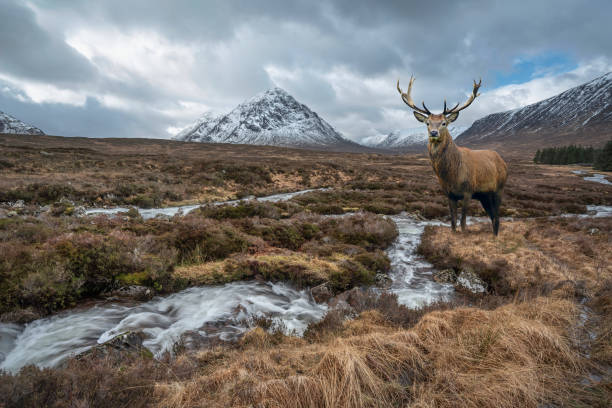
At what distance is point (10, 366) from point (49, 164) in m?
30.8

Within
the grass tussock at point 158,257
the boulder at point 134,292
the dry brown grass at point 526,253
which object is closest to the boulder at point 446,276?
the dry brown grass at point 526,253

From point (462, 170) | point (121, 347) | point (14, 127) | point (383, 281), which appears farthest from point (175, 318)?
point (14, 127)

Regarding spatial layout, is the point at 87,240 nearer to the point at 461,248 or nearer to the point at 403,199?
the point at 461,248

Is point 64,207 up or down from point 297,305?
up

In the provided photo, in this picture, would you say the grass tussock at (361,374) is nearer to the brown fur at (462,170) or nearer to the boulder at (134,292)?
the boulder at (134,292)

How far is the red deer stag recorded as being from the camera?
25.5ft

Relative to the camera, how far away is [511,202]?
18969mm

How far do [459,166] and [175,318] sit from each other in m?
8.26

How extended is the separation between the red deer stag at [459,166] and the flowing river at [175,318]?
10.7 ft

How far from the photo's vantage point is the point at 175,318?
15.6 ft

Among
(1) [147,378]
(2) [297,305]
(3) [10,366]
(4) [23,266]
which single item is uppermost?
(4) [23,266]

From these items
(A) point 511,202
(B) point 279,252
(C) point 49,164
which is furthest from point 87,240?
(C) point 49,164

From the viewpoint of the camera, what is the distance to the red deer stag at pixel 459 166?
7.76 metres

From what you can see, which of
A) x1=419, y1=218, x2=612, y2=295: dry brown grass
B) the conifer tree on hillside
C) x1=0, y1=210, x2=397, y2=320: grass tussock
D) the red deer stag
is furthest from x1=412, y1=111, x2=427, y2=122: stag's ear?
the conifer tree on hillside
